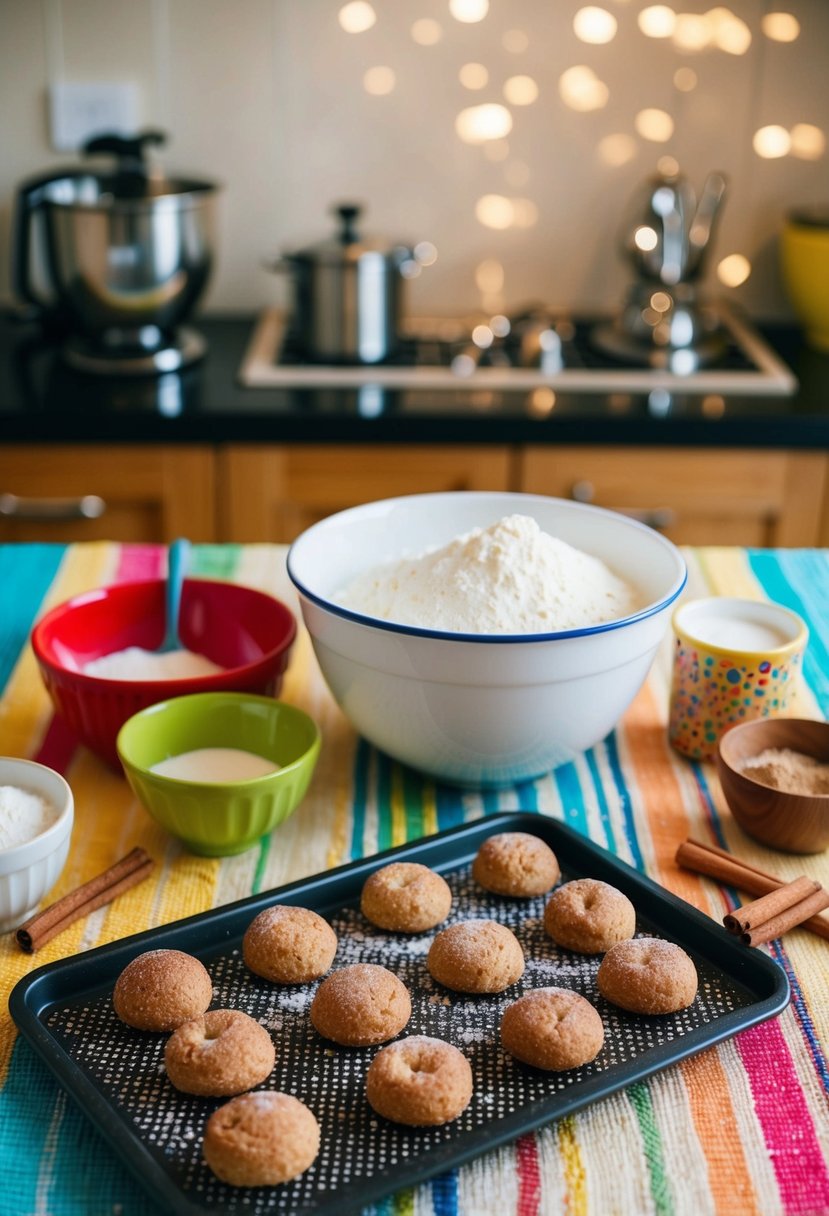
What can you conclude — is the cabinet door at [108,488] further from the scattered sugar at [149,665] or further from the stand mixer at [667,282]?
the scattered sugar at [149,665]

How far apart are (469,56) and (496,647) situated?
71.2 inches

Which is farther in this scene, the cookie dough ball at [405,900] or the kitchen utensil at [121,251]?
the kitchen utensil at [121,251]

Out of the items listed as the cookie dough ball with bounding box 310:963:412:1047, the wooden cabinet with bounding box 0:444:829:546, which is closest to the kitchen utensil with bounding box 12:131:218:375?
the wooden cabinet with bounding box 0:444:829:546

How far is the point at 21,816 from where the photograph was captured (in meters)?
0.89

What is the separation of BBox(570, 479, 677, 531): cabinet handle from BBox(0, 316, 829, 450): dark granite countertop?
3.1 inches

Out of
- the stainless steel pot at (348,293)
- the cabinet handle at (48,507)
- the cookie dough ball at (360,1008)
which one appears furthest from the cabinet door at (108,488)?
the cookie dough ball at (360,1008)

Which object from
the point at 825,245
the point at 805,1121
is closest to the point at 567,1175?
the point at 805,1121

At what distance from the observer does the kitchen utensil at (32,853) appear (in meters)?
0.85

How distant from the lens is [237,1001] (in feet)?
2.67

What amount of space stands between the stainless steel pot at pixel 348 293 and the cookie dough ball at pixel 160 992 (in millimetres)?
1621

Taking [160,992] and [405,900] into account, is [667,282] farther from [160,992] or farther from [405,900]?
[160,992]

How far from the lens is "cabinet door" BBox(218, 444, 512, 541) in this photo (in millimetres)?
2086

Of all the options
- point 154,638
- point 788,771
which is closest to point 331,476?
point 154,638

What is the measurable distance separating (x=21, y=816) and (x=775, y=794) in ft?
1.82
